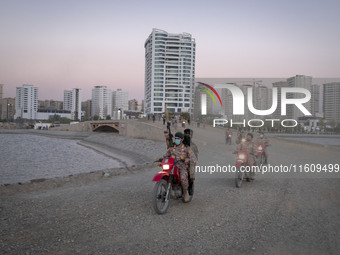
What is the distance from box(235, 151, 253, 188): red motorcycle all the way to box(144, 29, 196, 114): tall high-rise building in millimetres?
124046

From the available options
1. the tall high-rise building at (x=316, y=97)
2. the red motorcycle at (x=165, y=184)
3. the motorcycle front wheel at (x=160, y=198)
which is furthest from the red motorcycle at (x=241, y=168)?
the tall high-rise building at (x=316, y=97)

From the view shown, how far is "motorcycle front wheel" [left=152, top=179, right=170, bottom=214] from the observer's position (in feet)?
19.9

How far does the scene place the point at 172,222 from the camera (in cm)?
573

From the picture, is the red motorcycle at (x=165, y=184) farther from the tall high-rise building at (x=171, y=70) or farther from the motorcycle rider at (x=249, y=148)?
the tall high-rise building at (x=171, y=70)

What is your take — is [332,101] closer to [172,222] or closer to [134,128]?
[134,128]

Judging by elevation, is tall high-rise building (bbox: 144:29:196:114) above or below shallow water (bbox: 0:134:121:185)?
above

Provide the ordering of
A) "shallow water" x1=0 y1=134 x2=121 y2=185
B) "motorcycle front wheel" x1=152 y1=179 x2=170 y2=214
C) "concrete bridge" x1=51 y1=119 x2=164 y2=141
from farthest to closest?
"concrete bridge" x1=51 y1=119 x2=164 y2=141 → "shallow water" x1=0 y1=134 x2=121 y2=185 → "motorcycle front wheel" x1=152 y1=179 x2=170 y2=214

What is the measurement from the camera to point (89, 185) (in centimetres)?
1039

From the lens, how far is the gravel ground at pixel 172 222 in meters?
4.54

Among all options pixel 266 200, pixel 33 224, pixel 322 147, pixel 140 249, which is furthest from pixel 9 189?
pixel 322 147

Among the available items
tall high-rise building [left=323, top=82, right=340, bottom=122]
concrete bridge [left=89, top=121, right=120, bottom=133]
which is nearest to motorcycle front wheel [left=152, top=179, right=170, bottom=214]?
concrete bridge [left=89, top=121, right=120, bottom=133]

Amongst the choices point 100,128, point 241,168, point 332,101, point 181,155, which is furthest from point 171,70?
point 181,155

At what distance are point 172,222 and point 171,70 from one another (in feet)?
445

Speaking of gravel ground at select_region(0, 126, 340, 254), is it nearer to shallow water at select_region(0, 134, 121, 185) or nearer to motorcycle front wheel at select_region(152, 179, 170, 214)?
motorcycle front wheel at select_region(152, 179, 170, 214)
